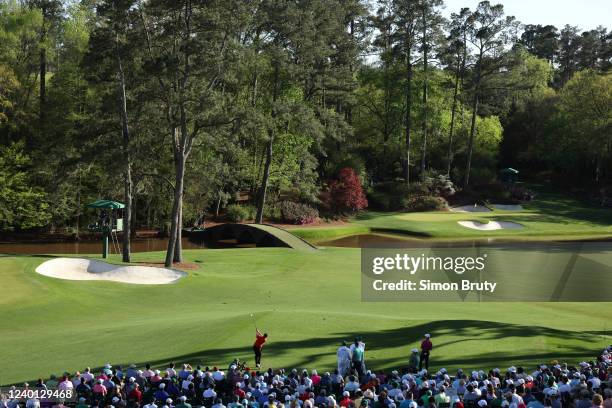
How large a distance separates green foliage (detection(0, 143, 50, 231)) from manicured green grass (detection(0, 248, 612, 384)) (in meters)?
21.9

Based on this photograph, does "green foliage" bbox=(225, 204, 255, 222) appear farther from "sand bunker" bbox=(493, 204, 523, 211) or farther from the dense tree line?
"sand bunker" bbox=(493, 204, 523, 211)

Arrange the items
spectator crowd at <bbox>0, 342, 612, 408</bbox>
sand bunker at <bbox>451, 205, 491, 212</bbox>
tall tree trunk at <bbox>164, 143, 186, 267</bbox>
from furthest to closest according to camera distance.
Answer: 1. sand bunker at <bbox>451, 205, 491, 212</bbox>
2. tall tree trunk at <bbox>164, 143, 186, 267</bbox>
3. spectator crowd at <bbox>0, 342, 612, 408</bbox>

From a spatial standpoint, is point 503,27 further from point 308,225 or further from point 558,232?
point 308,225

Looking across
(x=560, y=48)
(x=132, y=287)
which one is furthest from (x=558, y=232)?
(x=560, y=48)

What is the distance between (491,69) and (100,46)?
60022 mm

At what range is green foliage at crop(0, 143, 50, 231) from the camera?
54.6 metres

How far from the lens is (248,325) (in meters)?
23.7

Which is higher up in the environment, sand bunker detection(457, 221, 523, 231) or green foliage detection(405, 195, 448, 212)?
green foliage detection(405, 195, 448, 212)

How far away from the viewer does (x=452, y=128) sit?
284 feet

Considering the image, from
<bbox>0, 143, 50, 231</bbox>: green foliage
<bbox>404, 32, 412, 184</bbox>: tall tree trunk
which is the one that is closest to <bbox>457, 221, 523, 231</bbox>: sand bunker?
<bbox>404, 32, 412, 184</bbox>: tall tree trunk

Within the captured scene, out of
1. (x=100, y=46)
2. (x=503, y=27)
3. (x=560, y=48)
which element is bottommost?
(x=100, y=46)

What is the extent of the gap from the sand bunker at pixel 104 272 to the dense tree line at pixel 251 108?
9.70 ft

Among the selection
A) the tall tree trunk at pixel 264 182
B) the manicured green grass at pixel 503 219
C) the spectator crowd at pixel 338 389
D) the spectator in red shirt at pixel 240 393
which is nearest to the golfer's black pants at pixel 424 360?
the spectator crowd at pixel 338 389

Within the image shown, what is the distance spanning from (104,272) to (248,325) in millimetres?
14081
